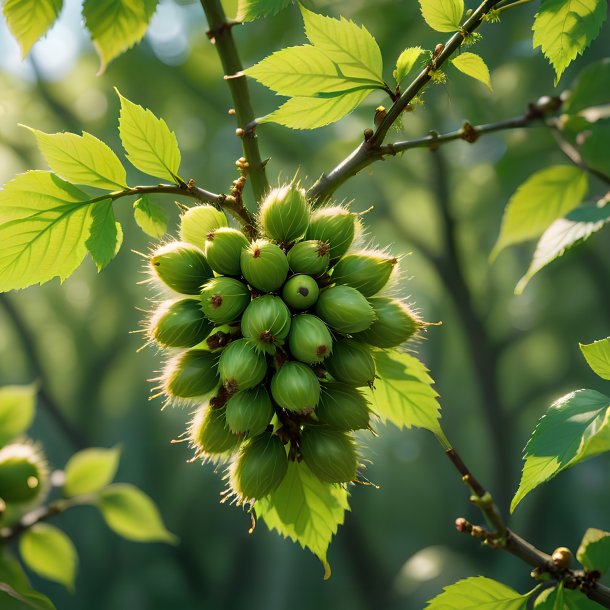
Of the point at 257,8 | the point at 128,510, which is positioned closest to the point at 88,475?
the point at 128,510

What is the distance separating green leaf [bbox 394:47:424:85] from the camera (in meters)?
0.30

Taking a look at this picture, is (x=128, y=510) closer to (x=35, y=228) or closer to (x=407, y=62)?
(x=35, y=228)

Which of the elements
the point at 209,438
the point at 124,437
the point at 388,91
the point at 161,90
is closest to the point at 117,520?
the point at 209,438

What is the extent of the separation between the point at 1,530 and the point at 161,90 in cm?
138

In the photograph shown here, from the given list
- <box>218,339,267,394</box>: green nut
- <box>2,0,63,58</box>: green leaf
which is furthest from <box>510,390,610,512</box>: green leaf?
<box>2,0,63,58</box>: green leaf

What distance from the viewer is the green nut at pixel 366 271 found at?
0.30 meters

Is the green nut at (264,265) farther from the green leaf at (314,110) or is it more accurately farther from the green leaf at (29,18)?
the green leaf at (29,18)

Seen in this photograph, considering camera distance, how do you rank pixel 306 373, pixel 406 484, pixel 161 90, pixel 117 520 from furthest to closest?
pixel 161 90 < pixel 406 484 < pixel 117 520 < pixel 306 373

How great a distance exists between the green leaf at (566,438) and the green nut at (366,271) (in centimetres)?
10

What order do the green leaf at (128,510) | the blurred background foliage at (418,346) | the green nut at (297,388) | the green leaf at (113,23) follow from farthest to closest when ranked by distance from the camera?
the blurred background foliage at (418,346)
the green leaf at (128,510)
the green leaf at (113,23)
the green nut at (297,388)

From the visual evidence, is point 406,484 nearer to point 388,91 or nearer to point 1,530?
point 1,530

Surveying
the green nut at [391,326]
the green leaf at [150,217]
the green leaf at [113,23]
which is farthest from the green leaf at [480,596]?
the green leaf at [113,23]

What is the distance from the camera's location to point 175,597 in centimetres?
172

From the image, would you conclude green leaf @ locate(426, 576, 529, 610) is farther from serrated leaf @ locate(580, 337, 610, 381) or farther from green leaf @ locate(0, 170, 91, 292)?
green leaf @ locate(0, 170, 91, 292)
